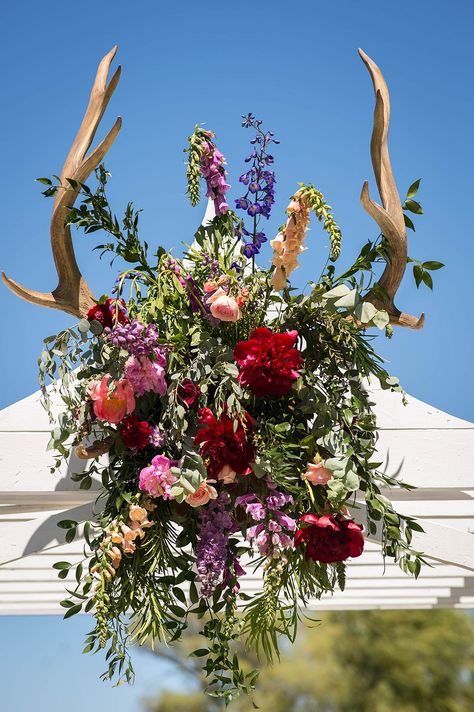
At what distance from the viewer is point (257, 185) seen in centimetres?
186

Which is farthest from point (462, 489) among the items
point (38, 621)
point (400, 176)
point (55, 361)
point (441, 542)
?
point (38, 621)

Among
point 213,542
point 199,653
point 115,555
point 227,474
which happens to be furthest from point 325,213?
point 199,653

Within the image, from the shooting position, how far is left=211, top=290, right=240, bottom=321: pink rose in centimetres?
164

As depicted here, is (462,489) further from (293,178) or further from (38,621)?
(38,621)

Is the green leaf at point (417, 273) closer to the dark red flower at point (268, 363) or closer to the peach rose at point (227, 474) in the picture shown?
the dark red flower at point (268, 363)

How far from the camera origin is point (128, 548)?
1.63m

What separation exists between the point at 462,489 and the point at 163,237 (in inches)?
44.9

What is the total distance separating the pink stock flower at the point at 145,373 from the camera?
63.7 inches

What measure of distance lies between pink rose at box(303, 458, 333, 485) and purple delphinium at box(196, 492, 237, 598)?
0.19 meters

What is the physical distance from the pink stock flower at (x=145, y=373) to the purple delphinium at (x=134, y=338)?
2 centimetres

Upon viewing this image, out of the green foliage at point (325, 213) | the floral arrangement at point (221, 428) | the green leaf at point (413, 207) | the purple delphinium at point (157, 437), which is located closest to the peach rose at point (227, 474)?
the floral arrangement at point (221, 428)

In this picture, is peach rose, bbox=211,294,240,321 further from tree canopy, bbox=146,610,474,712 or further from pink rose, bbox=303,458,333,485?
tree canopy, bbox=146,610,474,712

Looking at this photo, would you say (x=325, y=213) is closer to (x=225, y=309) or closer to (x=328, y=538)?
(x=225, y=309)

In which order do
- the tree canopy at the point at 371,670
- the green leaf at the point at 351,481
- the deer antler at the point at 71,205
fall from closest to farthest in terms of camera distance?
the green leaf at the point at 351,481, the deer antler at the point at 71,205, the tree canopy at the point at 371,670
